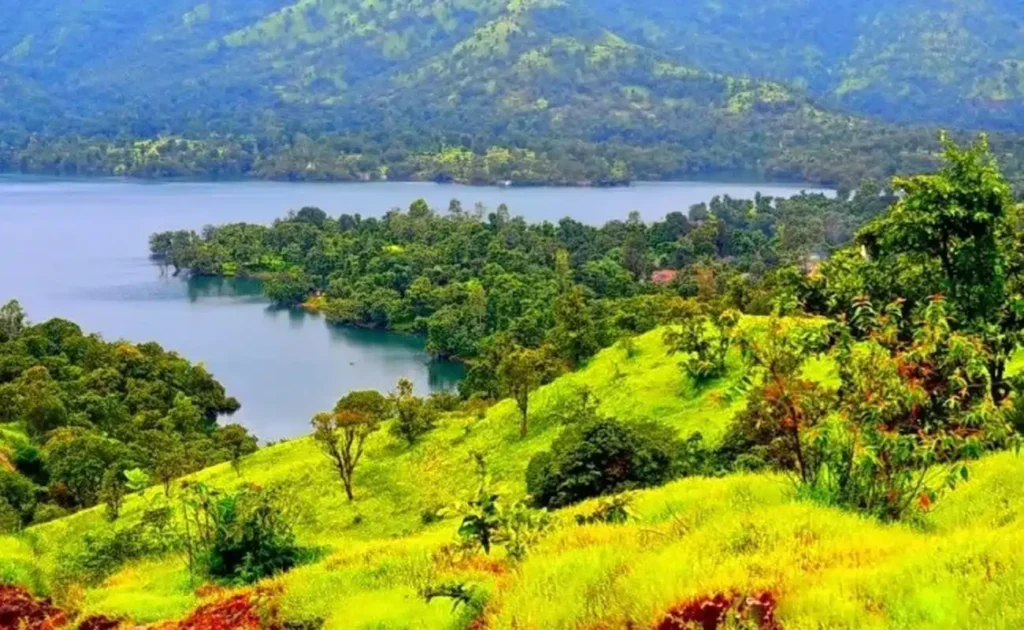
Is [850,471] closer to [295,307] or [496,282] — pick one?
[496,282]

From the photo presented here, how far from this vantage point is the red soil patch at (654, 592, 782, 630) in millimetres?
5312

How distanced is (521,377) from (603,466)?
12732mm

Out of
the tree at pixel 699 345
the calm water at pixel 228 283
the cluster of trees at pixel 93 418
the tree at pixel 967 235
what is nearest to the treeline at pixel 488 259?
the calm water at pixel 228 283

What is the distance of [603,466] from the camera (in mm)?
17359

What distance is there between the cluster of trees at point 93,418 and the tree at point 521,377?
10.4m

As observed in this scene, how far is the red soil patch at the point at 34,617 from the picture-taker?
8711 mm

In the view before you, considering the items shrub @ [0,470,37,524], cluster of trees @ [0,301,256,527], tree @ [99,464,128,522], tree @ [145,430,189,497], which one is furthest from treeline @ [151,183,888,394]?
shrub @ [0,470,37,524]

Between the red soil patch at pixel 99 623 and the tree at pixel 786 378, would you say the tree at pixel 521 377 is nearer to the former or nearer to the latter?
the red soil patch at pixel 99 623

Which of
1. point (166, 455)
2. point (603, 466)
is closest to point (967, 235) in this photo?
point (603, 466)

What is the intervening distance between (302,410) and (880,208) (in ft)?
300

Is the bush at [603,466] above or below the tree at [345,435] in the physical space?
above

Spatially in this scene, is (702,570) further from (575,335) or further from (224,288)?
(224,288)

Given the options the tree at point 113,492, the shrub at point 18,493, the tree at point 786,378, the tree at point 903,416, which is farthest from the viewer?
the shrub at point 18,493

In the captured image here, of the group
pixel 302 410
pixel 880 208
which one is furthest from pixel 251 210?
pixel 302 410
